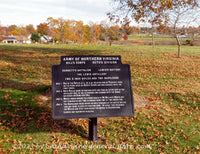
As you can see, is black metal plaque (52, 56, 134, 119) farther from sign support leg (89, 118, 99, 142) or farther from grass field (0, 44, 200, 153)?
grass field (0, 44, 200, 153)

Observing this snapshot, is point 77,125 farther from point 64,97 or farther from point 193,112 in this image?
point 193,112

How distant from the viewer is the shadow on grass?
6.21 meters

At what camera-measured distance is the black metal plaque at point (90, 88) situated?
17.0ft

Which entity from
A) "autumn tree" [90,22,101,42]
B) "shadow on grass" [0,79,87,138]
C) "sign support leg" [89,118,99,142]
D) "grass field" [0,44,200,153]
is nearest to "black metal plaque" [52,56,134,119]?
"sign support leg" [89,118,99,142]

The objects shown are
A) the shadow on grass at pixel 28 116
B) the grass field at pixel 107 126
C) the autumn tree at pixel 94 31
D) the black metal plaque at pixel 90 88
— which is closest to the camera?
the black metal plaque at pixel 90 88

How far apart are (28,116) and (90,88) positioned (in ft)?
9.15

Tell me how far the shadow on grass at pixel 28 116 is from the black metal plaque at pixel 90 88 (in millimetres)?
1342

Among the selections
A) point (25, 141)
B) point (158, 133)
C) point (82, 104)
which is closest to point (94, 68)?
point (82, 104)

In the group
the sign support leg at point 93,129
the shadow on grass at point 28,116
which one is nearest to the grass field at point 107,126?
the shadow on grass at point 28,116

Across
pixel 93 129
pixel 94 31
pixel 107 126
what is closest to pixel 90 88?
pixel 93 129

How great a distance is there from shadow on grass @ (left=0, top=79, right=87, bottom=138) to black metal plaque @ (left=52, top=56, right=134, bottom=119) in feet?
4.40

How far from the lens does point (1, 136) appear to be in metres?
5.68

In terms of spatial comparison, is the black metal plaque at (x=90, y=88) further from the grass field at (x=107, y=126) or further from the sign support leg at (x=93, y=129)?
the grass field at (x=107, y=126)

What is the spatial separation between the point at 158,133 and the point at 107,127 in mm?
1706
